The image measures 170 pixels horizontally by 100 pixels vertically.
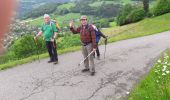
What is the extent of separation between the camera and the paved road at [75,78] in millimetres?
10047

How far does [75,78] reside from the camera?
459 inches

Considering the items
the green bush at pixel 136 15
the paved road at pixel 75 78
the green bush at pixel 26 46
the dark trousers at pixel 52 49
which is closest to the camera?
the paved road at pixel 75 78

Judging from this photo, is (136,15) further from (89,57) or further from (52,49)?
(89,57)

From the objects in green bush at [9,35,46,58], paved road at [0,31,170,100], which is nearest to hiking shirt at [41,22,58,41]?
paved road at [0,31,170,100]

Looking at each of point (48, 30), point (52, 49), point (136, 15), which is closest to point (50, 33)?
point (48, 30)

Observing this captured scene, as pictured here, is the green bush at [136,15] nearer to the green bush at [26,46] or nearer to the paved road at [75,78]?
the green bush at [26,46]

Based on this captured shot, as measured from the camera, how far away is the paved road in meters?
10.0

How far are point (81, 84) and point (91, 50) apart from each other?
3.97ft

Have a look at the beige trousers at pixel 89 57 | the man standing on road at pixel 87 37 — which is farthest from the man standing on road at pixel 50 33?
the beige trousers at pixel 89 57

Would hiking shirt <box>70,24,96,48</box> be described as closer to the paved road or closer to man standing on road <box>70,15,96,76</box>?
man standing on road <box>70,15,96,76</box>

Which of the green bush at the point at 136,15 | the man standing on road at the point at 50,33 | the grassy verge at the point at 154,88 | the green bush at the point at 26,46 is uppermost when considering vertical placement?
the man standing on road at the point at 50,33

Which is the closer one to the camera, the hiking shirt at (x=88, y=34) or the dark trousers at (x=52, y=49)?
the hiking shirt at (x=88, y=34)

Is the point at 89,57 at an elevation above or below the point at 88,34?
below

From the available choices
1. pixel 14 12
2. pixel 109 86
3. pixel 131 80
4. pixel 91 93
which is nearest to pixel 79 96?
pixel 91 93
